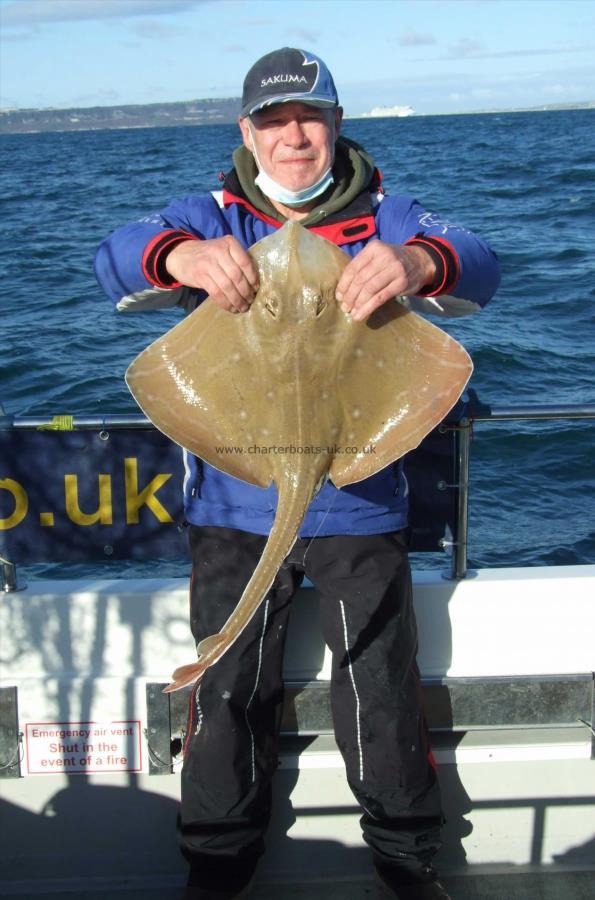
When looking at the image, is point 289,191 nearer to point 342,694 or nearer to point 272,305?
point 272,305

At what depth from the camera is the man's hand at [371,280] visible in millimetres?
2223

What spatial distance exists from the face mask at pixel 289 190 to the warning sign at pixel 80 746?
1862 mm

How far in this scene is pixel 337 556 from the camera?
279 centimetres

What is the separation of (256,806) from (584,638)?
1311 millimetres

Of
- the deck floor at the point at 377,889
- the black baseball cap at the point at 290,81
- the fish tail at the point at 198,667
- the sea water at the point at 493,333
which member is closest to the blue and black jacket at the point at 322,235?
the black baseball cap at the point at 290,81

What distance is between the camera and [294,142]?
2.78m

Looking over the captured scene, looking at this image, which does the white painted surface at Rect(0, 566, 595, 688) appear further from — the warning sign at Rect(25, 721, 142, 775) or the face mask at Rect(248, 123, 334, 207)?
the face mask at Rect(248, 123, 334, 207)

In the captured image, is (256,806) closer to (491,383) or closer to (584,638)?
(584,638)

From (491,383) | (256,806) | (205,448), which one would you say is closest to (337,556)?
(205,448)

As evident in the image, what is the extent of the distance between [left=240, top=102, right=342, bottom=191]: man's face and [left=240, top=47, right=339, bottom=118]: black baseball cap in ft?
0.15

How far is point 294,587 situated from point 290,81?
156 cm

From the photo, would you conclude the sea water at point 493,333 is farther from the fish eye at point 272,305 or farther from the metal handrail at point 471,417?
the fish eye at point 272,305

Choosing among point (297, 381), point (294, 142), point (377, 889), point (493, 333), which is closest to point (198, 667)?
point (297, 381)

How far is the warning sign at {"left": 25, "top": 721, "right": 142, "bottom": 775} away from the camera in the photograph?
3172 millimetres
